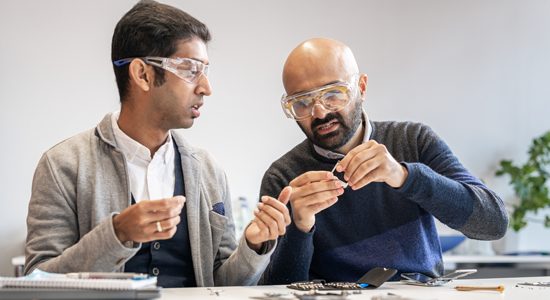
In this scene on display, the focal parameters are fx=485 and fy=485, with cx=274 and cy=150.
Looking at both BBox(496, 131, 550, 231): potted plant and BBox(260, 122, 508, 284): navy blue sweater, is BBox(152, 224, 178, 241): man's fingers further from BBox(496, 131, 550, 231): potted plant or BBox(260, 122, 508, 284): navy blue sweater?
BBox(496, 131, 550, 231): potted plant

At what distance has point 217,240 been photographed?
71.7 inches

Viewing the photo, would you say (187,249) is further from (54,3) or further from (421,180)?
(54,3)

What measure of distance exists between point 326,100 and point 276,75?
1979 millimetres

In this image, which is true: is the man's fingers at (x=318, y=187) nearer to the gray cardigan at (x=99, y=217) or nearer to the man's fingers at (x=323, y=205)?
the man's fingers at (x=323, y=205)

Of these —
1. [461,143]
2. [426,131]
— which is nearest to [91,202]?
[426,131]

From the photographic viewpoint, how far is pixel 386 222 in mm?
1946

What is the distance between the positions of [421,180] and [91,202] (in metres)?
1.10

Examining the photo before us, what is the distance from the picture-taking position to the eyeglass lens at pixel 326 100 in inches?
74.4

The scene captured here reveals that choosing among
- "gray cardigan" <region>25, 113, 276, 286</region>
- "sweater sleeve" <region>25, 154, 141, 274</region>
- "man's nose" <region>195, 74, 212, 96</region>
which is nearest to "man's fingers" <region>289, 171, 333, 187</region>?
"gray cardigan" <region>25, 113, 276, 286</region>

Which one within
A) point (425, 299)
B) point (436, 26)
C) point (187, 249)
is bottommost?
point (425, 299)

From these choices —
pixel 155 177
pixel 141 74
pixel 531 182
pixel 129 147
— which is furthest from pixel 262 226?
pixel 531 182

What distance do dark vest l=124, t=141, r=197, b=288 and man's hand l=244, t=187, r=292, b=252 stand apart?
0.96 feet

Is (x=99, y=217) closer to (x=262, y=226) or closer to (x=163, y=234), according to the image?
(x=163, y=234)

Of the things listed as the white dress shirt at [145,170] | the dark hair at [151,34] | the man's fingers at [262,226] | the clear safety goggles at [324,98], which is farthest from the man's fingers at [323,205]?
the dark hair at [151,34]
